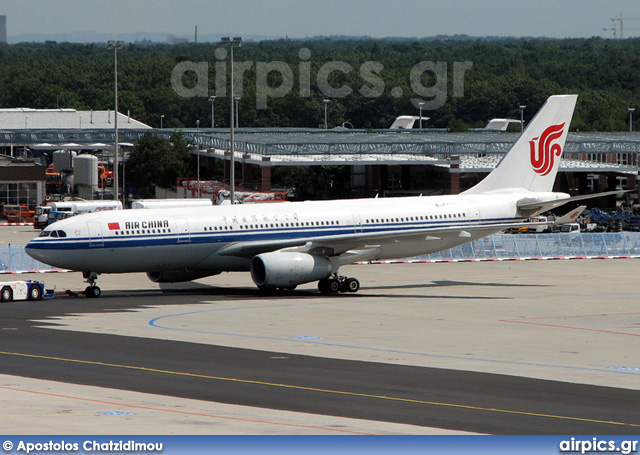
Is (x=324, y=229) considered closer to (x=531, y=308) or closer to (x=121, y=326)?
(x=531, y=308)

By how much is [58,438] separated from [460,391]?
10885 mm

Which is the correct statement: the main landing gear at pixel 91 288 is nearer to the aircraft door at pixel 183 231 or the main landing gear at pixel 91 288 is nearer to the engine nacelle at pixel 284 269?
the aircraft door at pixel 183 231

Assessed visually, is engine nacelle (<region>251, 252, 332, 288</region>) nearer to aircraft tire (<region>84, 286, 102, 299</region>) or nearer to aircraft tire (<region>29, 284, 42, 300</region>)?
aircraft tire (<region>84, 286, 102, 299</region>)

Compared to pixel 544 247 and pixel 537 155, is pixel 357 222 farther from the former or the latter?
pixel 544 247

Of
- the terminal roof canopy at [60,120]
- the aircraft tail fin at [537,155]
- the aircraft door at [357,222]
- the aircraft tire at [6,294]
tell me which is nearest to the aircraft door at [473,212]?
the aircraft tail fin at [537,155]

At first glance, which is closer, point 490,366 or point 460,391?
point 460,391

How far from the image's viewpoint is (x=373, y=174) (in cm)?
11744

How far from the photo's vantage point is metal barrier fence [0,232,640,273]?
69000 millimetres

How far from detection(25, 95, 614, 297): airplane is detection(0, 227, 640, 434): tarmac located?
1551 mm

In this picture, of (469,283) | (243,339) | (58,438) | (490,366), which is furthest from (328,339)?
(469,283)

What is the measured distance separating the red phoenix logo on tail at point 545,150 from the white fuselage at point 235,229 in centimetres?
214

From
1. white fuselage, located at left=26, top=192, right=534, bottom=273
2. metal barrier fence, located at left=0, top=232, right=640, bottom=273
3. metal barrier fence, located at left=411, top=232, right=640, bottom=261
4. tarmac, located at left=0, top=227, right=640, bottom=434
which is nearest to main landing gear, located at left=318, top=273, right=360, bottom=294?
tarmac, located at left=0, top=227, right=640, bottom=434

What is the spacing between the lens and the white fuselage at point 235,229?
156ft

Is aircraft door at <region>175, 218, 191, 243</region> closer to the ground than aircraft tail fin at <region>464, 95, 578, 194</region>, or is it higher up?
closer to the ground
